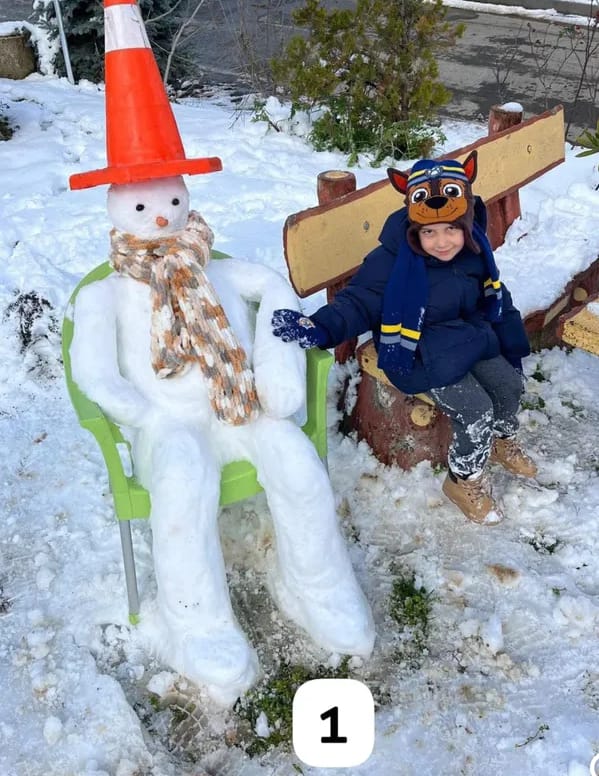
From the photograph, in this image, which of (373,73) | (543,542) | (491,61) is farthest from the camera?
(491,61)

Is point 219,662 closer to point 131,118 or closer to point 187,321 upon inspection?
point 187,321

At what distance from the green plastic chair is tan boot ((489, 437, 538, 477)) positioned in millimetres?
800

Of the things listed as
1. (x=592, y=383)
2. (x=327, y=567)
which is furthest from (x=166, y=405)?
(x=592, y=383)

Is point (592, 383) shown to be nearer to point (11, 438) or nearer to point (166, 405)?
point (166, 405)

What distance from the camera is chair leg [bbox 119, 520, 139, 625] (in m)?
2.19

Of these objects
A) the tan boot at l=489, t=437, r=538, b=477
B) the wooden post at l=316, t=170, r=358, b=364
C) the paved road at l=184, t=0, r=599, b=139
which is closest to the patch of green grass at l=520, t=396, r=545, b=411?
the tan boot at l=489, t=437, r=538, b=477

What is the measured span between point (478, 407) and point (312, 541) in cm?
Answer: 75

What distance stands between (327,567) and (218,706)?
0.47 metres

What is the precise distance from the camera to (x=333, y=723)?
2025 millimetres

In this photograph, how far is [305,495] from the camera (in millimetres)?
2111

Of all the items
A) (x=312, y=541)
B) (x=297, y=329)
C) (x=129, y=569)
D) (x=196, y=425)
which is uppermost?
(x=297, y=329)

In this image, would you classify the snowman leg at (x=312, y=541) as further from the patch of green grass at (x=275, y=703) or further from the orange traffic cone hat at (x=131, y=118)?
the orange traffic cone hat at (x=131, y=118)

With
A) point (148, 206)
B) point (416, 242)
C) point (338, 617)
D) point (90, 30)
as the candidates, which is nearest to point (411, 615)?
point (338, 617)

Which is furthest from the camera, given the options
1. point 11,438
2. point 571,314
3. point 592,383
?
point 592,383
